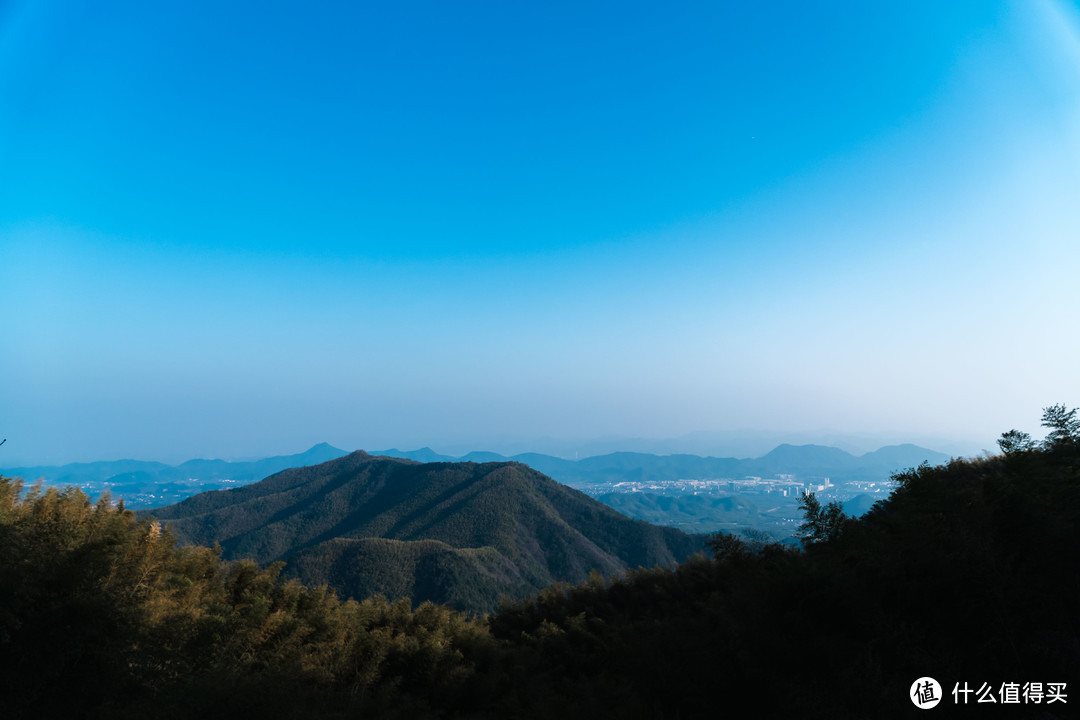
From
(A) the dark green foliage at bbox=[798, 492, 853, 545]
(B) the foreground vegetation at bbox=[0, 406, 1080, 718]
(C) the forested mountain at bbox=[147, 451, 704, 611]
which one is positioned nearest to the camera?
(B) the foreground vegetation at bbox=[0, 406, 1080, 718]

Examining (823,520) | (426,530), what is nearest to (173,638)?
(823,520)

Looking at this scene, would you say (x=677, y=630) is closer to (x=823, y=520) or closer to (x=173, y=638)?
(x=823, y=520)

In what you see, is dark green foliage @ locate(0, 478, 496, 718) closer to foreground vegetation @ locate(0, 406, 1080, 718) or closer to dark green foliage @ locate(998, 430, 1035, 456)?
foreground vegetation @ locate(0, 406, 1080, 718)

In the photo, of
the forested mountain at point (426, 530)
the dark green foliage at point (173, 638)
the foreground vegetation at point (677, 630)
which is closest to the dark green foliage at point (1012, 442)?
the foreground vegetation at point (677, 630)

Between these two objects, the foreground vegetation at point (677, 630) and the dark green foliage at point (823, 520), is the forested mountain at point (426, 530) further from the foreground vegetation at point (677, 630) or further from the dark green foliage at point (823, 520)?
the dark green foliage at point (823, 520)

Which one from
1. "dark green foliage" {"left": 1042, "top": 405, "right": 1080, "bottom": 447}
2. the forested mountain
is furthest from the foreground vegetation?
the forested mountain

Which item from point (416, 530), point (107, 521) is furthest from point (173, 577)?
point (416, 530)
